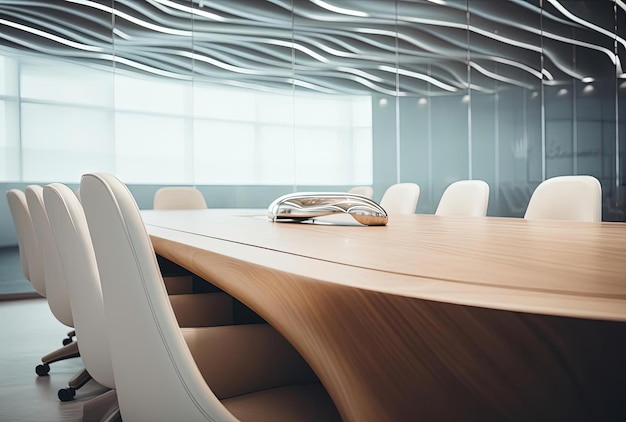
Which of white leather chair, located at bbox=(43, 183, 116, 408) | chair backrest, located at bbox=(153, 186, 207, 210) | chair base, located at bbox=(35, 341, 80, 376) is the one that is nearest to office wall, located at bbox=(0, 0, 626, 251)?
chair backrest, located at bbox=(153, 186, 207, 210)

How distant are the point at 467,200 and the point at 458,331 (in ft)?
9.80

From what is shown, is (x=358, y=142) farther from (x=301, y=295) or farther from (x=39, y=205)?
(x=301, y=295)

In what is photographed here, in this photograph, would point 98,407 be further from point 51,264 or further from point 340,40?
point 340,40

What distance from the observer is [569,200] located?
2.59 m

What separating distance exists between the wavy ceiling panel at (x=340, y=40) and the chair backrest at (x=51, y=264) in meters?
4.40

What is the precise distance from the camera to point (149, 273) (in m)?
0.80

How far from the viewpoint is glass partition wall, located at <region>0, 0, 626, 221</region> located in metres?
6.23

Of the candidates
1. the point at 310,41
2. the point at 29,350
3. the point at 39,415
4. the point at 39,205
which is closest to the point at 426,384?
the point at 39,205

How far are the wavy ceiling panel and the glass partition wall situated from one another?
0.02m

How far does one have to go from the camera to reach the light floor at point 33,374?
2.57m

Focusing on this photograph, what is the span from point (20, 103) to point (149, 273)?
20.0 ft

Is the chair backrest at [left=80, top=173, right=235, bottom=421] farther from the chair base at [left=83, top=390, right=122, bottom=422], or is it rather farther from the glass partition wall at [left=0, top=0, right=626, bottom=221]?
the glass partition wall at [left=0, top=0, right=626, bottom=221]

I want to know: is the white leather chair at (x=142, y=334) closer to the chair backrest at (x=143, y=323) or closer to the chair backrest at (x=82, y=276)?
the chair backrest at (x=143, y=323)

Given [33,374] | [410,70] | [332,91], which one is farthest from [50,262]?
[410,70]
